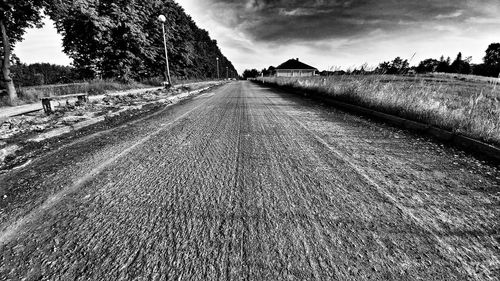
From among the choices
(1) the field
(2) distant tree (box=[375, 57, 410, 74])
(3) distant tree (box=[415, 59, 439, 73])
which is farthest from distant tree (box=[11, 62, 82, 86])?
(3) distant tree (box=[415, 59, 439, 73])

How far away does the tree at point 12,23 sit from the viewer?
34.6 feet

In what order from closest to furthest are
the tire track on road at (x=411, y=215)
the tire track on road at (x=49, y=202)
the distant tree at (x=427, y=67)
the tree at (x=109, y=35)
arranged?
1. the tire track on road at (x=411, y=215)
2. the tire track on road at (x=49, y=202)
3. the distant tree at (x=427, y=67)
4. the tree at (x=109, y=35)

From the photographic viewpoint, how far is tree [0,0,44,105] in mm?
10539

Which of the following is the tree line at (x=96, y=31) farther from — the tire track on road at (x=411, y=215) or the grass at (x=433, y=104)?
the grass at (x=433, y=104)

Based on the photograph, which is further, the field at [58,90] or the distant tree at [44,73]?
the distant tree at [44,73]

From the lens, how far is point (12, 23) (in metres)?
11.2

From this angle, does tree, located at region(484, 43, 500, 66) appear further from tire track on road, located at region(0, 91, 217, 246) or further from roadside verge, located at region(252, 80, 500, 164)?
tire track on road, located at region(0, 91, 217, 246)

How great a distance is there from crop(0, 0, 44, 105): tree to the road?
39.6ft

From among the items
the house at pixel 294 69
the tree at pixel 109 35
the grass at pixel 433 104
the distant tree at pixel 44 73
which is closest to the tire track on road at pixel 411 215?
the grass at pixel 433 104

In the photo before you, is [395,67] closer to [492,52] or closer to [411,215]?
[411,215]


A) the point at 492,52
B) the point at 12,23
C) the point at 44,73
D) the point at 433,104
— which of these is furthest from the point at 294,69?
the point at 44,73

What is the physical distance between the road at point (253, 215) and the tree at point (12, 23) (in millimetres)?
12060

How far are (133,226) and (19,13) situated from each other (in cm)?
1571

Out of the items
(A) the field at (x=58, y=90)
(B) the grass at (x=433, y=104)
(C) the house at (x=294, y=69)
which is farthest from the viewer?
(C) the house at (x=294, y=69)
